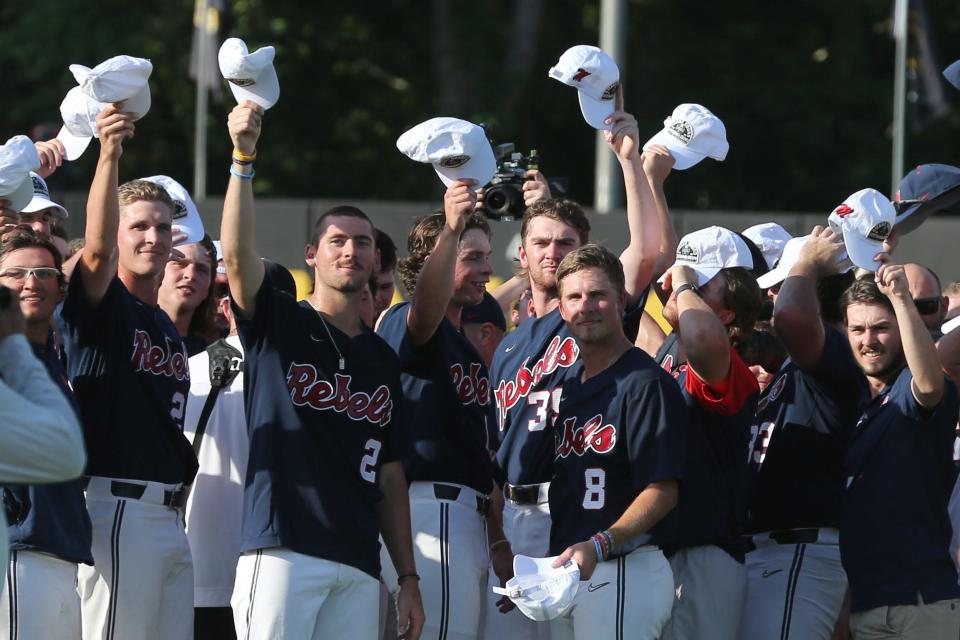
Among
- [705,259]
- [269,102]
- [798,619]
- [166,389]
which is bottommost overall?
[798,619]

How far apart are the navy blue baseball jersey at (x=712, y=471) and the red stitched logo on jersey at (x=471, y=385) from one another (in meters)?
0.89

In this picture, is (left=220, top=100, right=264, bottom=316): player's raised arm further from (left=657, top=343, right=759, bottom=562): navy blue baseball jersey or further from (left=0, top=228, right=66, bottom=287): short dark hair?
(left=657, top=343, right=759, bottom=562): navy blue baseball jersey

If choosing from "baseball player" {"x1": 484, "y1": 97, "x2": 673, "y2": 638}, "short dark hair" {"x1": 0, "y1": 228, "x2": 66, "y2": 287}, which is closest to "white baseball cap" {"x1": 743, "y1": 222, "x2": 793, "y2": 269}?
"baseball player" {"x1": 484, "y1": 97, "x2": 673, "y2": 638}

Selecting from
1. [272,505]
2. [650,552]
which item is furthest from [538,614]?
[272,505]

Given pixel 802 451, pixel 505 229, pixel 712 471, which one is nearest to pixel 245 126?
pixel 712 471

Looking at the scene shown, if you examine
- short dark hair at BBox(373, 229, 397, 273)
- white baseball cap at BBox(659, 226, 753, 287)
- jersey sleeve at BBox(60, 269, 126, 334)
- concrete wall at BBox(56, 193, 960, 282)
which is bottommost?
jersey sleeve at BBox(60, 269, 126, 334)

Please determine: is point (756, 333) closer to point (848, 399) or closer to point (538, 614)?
point (848, 399)

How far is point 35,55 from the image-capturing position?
18.9m

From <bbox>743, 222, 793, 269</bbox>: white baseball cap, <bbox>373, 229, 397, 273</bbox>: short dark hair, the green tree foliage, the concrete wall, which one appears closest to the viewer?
<bbox>373, 229, 397, 273</bbox>: short dark hair

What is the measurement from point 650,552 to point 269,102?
208cm

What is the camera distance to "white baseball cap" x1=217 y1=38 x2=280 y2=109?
198 inches

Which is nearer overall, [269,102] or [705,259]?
[269,102]

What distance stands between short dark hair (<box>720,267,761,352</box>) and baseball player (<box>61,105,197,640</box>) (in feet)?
7.25

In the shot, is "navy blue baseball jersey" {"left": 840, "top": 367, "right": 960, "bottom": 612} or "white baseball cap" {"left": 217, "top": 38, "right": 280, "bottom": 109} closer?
"white baseball cap" {"left": 217, "top": 38, "right": 280, "bottom": 109}
